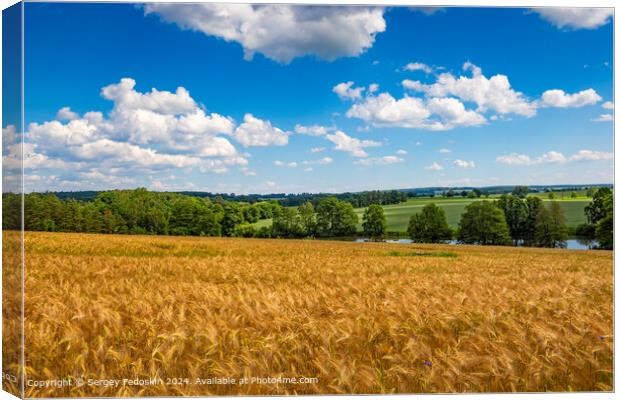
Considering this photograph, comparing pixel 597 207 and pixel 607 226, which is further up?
pixel 597 207

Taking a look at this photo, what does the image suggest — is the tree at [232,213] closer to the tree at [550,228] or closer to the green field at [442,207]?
the green field at [442,207]

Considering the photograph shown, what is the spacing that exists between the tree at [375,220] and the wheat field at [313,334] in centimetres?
96

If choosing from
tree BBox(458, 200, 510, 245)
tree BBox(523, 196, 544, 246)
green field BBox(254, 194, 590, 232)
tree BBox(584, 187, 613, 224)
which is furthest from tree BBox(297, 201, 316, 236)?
tree BBox(584, 187, 613, 224)

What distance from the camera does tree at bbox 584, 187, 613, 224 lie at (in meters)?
5.33

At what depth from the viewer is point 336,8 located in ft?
15.6

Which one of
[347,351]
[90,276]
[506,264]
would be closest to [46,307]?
[90,276]

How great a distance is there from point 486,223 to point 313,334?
11.4ft

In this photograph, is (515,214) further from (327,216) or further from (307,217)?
(307,217)

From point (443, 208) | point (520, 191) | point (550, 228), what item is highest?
point (520, 191)

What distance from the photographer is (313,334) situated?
14.5ft

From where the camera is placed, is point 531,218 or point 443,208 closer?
point 443,208

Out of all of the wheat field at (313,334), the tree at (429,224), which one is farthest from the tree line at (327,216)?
the wheat field at (313,334)

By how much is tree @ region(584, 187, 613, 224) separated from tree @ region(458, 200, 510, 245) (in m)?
0.97

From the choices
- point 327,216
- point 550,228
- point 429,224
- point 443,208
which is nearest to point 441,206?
point 443,208
